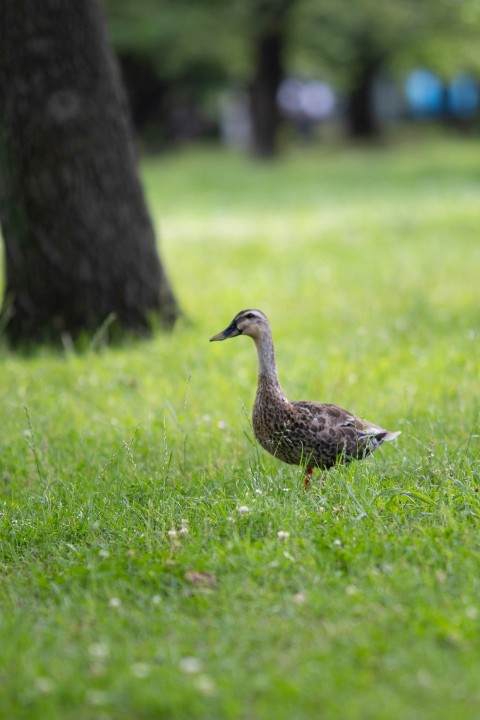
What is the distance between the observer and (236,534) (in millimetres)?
4344

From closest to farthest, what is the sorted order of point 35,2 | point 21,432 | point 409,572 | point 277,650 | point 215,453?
point 277,650, point 409,572, point 215,453, point 21,432, point 35,2

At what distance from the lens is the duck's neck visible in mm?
5156

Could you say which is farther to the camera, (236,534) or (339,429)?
(339,429)

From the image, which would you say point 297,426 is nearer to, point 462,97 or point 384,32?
point 384,32

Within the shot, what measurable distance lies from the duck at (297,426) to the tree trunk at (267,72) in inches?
1045

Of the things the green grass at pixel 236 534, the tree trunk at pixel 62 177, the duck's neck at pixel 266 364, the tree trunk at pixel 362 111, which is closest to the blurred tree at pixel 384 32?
the tree trunk at pixel 362 111

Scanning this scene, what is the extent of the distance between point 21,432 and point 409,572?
3.25m

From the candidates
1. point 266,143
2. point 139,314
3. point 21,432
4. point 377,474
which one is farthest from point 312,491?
point 266,143

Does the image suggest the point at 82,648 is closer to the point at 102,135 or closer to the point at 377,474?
the point at 377,474

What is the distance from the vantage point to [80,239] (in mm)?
8531

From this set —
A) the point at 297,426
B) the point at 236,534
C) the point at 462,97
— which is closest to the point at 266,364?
the point at 297,426

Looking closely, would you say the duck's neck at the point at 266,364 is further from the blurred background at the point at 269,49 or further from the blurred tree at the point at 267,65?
the blurred tree at the point at 267,65

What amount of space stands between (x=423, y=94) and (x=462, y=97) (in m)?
4.89

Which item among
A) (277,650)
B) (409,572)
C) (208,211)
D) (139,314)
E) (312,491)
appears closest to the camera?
(277,650)
